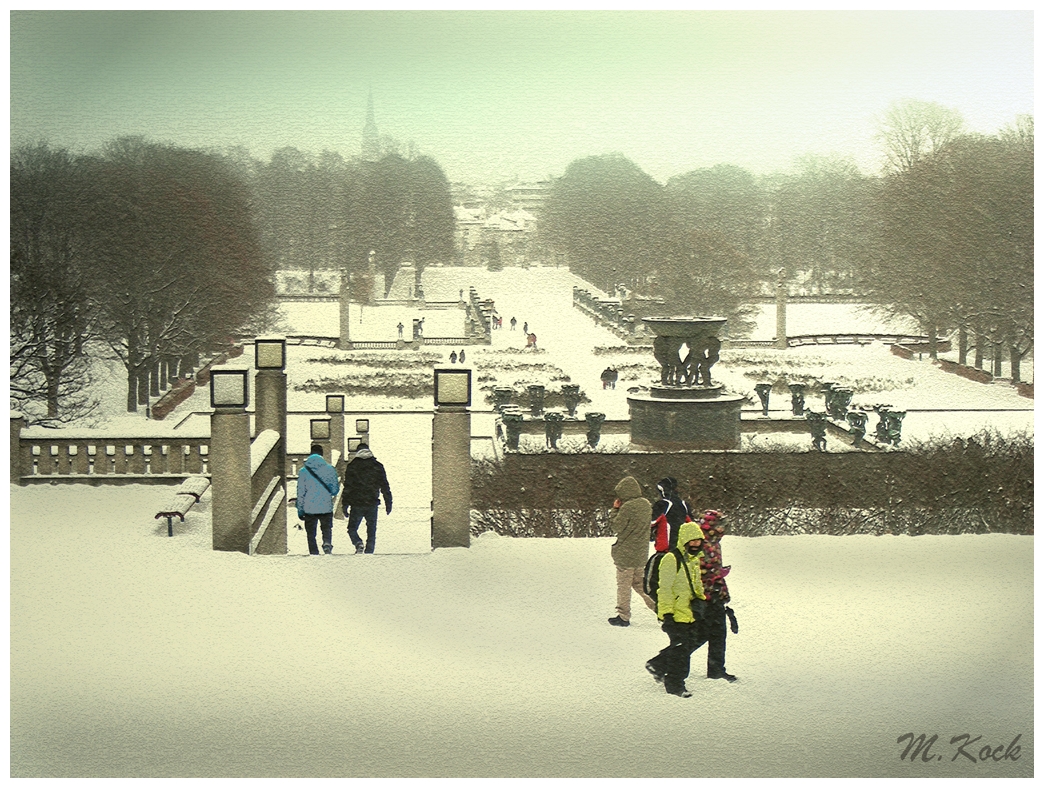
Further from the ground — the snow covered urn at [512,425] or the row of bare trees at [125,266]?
the row of bare trees at [125,266]

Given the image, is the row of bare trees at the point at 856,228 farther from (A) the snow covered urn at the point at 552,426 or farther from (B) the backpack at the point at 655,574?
(B) the backpack at the point at 655,574

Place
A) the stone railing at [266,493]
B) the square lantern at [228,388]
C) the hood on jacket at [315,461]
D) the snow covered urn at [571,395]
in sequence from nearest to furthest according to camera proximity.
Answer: the square lantern at [228,388], the hood on jacket at [315,461], the stone railing at [266,493], the snow covered urn at [571,395]

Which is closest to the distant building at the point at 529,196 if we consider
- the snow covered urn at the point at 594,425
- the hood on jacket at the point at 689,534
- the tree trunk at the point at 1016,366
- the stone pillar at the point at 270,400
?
the snow covered urn at the point at 594,425

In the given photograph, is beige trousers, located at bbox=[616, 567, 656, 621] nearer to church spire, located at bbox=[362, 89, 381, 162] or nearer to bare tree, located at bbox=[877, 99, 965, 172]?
church spire, located at bbox=[362, 89, 381, 162]

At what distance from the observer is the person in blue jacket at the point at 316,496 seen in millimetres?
13484

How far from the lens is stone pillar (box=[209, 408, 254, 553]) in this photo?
42.8 feet

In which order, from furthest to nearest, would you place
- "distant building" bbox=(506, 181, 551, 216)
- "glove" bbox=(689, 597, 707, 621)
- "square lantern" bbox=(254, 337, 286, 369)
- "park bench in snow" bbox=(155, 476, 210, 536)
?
"distant building" bbox=(506, 181, 551, 216)
"square lantern" bbox=(254, 337, 286, 369)
"park bench in snow" bbox=(155, 476, 210, 536)
"glove" bbox=(689, 597, 707, 621)

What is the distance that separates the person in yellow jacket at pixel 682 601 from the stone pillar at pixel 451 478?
3.21 metres

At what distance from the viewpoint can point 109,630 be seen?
11.6 m

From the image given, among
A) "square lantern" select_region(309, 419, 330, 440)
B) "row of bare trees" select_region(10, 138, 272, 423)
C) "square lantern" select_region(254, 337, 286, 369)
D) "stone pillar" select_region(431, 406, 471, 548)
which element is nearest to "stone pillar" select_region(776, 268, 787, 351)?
"square lantern" select_region(309, 419, 330, 440)

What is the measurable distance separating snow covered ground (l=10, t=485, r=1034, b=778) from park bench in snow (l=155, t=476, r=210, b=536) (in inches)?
14.7

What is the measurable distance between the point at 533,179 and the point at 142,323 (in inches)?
226

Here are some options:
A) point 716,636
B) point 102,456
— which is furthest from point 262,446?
point 716,636

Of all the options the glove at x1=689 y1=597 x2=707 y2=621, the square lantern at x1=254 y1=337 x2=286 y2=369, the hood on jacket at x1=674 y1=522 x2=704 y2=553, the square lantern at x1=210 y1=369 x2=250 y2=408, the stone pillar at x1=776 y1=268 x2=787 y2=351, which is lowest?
the glove at x1=689 y1=597 x2=707 y2=621
